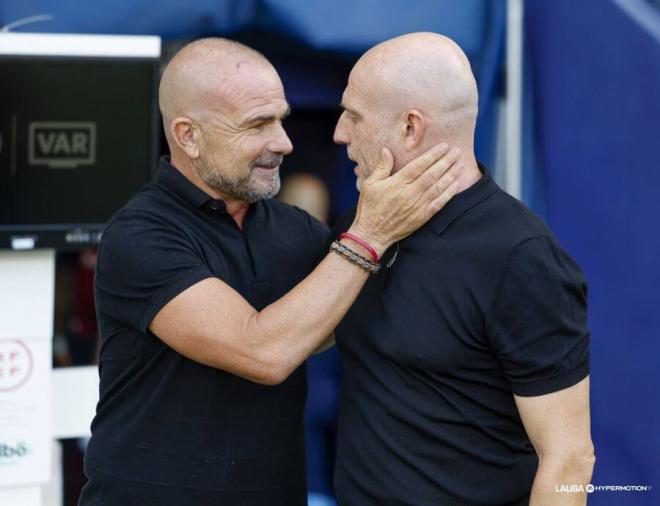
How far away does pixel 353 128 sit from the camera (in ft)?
A: 7.14

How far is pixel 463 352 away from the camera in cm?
204

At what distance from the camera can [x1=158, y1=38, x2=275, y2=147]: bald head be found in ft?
8.00

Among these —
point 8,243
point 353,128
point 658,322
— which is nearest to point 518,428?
point 353,128

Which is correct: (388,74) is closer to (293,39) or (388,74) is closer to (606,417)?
(293,39)

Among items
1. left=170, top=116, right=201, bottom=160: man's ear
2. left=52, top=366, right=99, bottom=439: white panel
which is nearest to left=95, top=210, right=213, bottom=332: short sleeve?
left=170, top=116, right=201, bottom=160: man's ear

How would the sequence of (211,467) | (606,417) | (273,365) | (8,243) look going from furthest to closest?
(606,417), (8,243), (211,467), (273,365)

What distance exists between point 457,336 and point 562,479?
0.31m

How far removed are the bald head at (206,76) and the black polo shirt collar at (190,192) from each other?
0.41ft

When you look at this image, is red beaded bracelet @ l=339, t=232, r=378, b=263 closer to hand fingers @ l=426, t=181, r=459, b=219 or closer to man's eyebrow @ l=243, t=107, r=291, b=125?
hand fingers @ l=426, t=181, r=459, b=219

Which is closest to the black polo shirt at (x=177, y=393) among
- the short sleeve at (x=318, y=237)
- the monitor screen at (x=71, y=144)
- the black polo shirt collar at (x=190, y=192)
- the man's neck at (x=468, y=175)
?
the black polo shirt collar at (x=190, y=192)

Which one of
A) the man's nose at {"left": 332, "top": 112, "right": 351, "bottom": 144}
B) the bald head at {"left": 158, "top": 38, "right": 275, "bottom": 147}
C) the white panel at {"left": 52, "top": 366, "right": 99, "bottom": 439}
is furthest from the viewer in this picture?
the white panel at {"left": 52, "top": 366, "right": 99, "bottom": 439}

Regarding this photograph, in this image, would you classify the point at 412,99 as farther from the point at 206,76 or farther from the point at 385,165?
the point at 206,76

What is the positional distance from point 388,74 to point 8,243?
133 centimetres

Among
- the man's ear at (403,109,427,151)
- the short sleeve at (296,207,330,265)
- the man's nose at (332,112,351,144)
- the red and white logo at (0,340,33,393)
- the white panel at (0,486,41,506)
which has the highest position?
the man's ear at (403,109,427,151)
